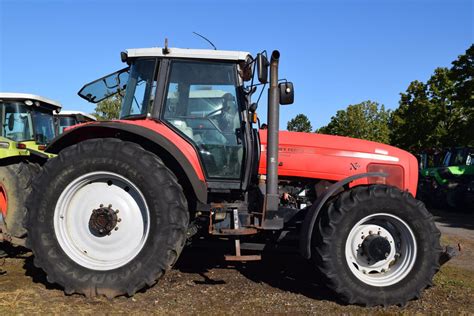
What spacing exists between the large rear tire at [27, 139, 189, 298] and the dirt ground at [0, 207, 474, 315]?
21 centimetres

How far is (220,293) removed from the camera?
4.14 m

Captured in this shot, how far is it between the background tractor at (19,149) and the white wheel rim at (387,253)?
3.35m

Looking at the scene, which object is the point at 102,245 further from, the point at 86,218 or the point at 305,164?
the point at 305,164

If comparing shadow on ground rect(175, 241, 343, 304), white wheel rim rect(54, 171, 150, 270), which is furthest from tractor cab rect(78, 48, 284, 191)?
shadow on ground rect(175, 241, 343, 304)

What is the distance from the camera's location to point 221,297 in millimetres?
4035

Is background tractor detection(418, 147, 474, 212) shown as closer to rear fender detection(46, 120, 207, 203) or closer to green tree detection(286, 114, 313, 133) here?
rear fender detection(46, 120, 207, 203)

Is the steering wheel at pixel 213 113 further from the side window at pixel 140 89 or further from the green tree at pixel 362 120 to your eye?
the green tree at pixel 362 120

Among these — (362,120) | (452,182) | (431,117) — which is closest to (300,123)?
(362,120)

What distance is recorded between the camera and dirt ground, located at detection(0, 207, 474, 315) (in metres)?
3.70

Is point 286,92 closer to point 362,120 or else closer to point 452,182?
point 452,182

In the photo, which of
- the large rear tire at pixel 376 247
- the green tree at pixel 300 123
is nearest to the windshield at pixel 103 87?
the large rear tire at pixel 376 247

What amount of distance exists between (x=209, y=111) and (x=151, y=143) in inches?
25.4

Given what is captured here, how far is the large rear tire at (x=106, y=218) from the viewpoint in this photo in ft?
12.7

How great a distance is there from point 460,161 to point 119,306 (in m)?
15.4
